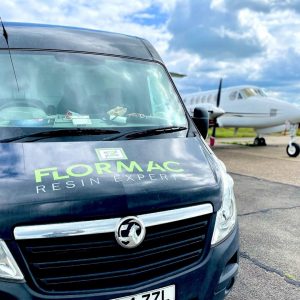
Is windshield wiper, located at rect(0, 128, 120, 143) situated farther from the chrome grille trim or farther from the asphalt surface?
the asphalt surface

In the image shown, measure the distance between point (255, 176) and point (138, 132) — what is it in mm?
8302

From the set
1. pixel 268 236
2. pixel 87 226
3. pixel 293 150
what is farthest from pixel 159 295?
pixel 293 150

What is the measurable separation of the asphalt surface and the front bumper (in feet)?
3.43

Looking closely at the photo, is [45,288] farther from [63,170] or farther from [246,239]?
[246,239]

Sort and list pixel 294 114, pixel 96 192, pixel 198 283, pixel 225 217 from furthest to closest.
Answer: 1. pixel 294 114
2. pixel 225 217
3. pixel 198 283
4. pixel 96 192

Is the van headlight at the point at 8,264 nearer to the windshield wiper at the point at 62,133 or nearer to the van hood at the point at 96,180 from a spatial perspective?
the van hood at the point at 96,180

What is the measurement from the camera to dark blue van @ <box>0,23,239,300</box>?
2236 millimetres

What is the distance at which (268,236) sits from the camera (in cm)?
554

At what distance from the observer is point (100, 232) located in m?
2.29

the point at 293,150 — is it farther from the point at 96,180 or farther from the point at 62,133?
the point at 96,180

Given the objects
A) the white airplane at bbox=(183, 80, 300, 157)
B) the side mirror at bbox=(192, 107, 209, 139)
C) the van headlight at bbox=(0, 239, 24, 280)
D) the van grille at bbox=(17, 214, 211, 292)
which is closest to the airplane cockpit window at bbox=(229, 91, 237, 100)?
the white airplane at bbox=(183, 80, 300, 157)

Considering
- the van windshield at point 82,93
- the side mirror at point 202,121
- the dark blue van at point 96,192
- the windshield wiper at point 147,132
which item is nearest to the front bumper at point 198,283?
the dark blue van at point 96,192

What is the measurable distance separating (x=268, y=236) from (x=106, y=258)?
3.77 metres

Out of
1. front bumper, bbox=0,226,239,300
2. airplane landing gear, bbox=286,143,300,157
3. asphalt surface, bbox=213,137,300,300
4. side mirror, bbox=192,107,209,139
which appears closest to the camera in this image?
front bumper, bbox=0,226,239,300
